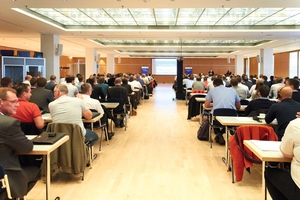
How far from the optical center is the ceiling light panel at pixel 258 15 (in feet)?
32.1

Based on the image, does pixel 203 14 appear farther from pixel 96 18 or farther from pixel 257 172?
pixel 257 172

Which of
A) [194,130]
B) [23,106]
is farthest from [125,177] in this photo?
[194,130]

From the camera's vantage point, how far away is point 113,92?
8.05 metres

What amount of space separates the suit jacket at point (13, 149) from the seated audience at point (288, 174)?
2350 mm

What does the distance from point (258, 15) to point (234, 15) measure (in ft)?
3.10

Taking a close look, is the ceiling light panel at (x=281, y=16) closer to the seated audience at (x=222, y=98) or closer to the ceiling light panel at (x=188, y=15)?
the ceiling light panel at (x=188, y=15)

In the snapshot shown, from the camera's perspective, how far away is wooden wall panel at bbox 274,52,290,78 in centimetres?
2473

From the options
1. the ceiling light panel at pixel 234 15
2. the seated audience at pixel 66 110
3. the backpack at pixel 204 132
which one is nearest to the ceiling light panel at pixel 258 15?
the ceiling light panel at pixel 234 15

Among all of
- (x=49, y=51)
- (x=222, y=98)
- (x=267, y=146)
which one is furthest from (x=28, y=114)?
(x=49, y=51)

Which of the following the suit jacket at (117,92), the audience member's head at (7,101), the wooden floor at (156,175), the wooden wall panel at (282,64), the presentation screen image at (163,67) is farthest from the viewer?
the presentation screen image at (163,67)

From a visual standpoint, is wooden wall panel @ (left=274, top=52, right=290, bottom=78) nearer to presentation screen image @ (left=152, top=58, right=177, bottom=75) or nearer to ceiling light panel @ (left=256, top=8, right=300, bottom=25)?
presentation screen image @ (left=152, top=58, right=177, bottom=75)

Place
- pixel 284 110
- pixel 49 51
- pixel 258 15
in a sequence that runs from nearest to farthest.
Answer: pixel 284 110 → pixel 258 15 → pixel 49 51

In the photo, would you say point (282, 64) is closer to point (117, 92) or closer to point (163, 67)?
point (163, 67)

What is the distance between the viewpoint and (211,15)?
35.2ft
